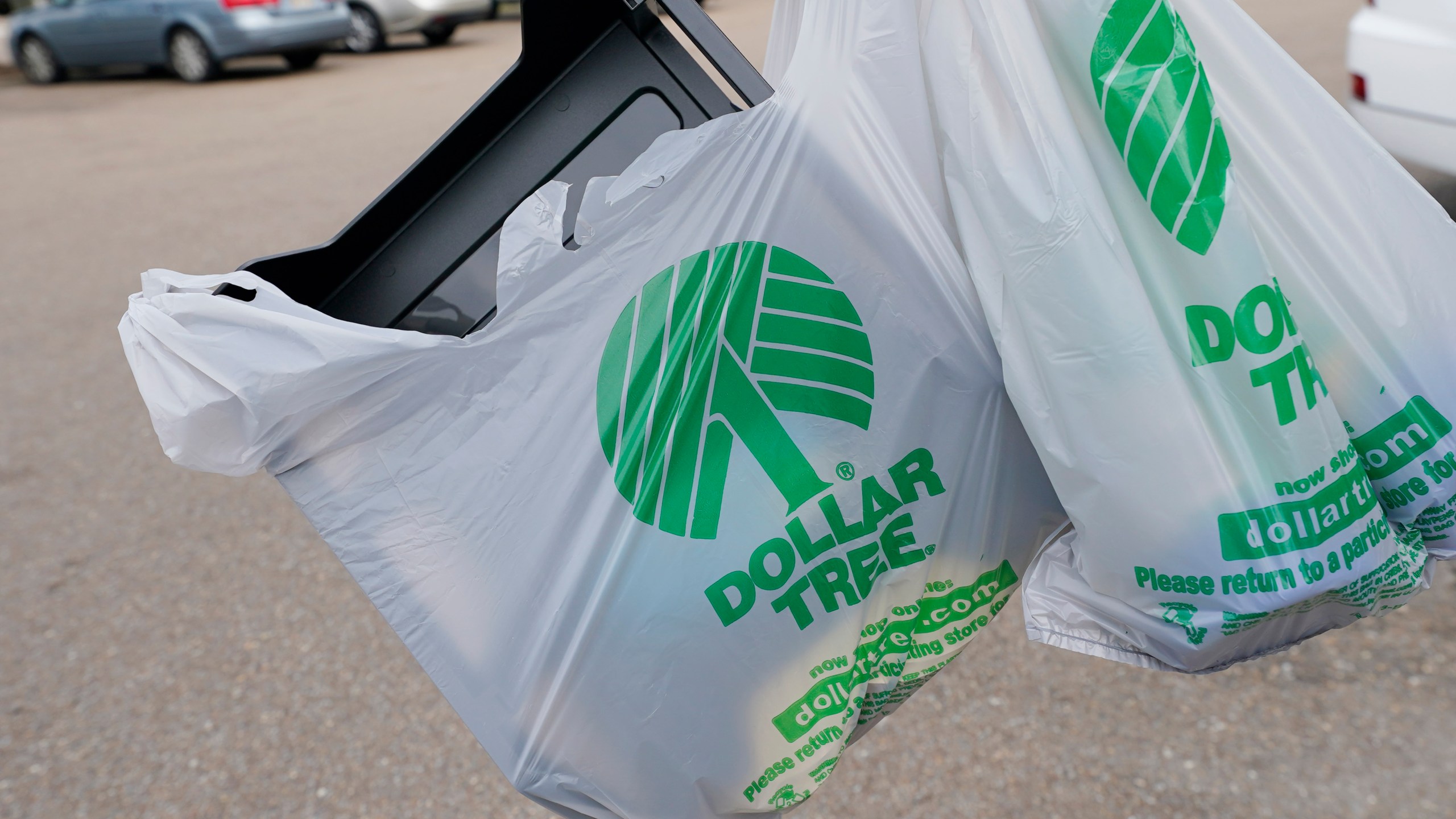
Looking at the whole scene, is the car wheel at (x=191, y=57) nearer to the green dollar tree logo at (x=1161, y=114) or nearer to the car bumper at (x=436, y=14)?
the car bumper at (x=436, y=14)

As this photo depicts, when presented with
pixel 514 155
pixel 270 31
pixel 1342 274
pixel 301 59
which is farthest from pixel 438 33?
pixel 1342 274

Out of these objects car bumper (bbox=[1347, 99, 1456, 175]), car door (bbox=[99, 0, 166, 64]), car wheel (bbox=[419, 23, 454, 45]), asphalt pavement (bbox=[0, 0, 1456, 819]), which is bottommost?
car bumper (bbox=[1347, 99, 1456, 175])

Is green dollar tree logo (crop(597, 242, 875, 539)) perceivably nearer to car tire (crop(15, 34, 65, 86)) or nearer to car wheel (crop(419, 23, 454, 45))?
car wheel (crop(419, 23, 454, 45))

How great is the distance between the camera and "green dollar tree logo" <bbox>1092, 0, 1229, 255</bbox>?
1.01 m

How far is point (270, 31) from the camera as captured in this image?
8633 millimetres

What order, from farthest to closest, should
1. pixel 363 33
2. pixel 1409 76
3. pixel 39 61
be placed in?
pixel 39 61, pixel 363 33, pixel 1409 76

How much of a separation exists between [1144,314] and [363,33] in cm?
1013

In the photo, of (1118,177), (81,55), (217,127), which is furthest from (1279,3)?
(81,55)

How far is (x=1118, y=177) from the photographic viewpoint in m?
1.04

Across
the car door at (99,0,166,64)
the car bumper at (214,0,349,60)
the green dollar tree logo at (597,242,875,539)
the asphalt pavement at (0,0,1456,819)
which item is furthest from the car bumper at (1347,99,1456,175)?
the car door at (99,0,166,64)

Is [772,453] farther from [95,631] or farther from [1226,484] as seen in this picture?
[95,631]

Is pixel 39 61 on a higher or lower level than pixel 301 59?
higher

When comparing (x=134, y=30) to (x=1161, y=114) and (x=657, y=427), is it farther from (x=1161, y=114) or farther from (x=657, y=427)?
(x=1161, y=114)

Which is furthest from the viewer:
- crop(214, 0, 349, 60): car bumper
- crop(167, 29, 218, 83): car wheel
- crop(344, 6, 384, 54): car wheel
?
crop(344, 6, 384, 54): car wheel
